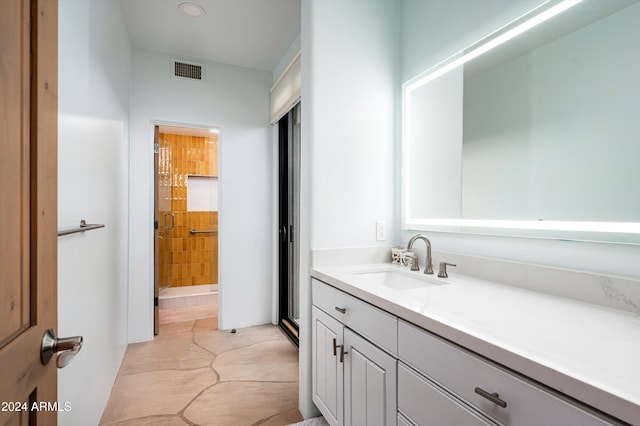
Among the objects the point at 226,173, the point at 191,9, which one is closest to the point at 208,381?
the point at 226,173

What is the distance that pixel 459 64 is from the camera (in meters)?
1.55

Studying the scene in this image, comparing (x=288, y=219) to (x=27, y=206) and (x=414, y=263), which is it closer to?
(x=414, y=263)

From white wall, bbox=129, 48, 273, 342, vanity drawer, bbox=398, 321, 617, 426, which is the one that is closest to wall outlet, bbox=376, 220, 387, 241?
vanity drawer, bbox=398, 321, 617, 426

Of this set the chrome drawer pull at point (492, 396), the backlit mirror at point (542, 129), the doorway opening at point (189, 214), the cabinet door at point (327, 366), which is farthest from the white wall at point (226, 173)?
the chrome drawer pull at point (492, 396)

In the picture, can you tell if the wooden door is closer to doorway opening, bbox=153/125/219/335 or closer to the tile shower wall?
doorway opening, bbox=153/125/219/335

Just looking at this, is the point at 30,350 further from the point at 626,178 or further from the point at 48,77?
the point at 626,178

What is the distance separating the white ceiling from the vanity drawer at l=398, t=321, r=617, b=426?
98.1 inches

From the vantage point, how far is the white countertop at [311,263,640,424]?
0.54 m

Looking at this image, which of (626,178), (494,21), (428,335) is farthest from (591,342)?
(494,21)

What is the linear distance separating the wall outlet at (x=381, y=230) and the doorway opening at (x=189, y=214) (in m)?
2.80

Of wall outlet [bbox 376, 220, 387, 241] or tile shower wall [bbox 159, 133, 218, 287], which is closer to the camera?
wall outlet [bbox 376, 220, 387, 241]

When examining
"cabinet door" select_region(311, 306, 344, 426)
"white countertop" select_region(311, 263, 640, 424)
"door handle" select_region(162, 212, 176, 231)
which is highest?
"door handle" select_region(162, 212, 176, 231)

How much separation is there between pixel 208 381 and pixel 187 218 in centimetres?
300

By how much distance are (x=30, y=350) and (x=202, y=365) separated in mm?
2010
